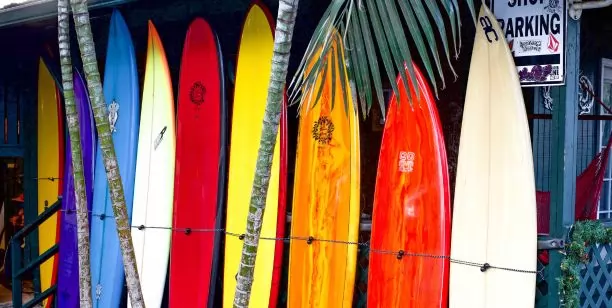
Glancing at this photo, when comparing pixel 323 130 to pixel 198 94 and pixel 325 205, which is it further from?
pixel 198 94

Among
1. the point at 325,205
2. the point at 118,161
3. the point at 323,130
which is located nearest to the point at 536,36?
the point at 323,130

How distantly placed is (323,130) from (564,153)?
5.19 feet

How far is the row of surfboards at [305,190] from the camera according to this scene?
3.55 m

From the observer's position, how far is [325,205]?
4.29m

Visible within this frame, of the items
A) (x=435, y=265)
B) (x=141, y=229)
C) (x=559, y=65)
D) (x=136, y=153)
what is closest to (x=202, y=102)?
(x=136, y=153)

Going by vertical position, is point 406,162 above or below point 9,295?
above

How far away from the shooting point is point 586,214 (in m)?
4.92

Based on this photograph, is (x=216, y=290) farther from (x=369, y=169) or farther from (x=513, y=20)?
(x=513, y=20)

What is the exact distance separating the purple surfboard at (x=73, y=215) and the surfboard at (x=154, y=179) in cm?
84

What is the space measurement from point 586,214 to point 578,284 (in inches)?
67.5

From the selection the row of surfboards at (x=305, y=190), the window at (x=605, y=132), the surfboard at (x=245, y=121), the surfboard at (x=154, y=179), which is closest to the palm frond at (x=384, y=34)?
the row of surfboards at (x=305, y=190)

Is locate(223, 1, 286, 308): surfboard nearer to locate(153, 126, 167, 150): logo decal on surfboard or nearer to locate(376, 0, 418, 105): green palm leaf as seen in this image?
locate(153, 126, 167, 150): logo decal on surfboard

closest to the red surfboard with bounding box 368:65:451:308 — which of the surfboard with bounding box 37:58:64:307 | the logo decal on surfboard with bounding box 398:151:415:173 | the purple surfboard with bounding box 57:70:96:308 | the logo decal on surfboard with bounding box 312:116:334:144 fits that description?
the logo decal on surfboard with bounding box 398:151:415:173

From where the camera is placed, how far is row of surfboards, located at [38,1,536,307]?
11.7 feet
